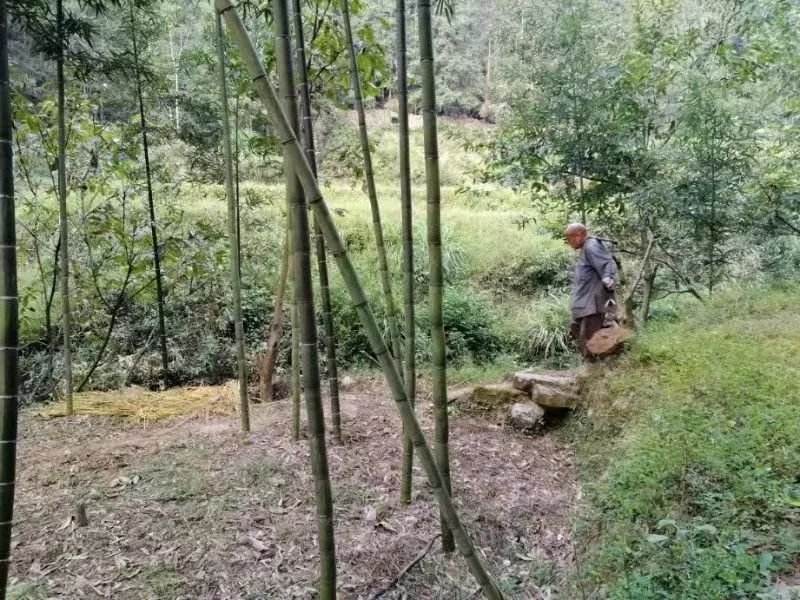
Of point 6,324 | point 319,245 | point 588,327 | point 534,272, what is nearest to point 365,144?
point 319,245

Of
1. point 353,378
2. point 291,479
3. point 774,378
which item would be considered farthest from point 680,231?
point 291,479

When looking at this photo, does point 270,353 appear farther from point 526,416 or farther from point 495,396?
point 526,416

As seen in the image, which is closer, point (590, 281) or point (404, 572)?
point (404, 572)

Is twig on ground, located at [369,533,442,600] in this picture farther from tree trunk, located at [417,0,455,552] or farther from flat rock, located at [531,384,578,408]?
flat rock, located at [531,384,578,408]

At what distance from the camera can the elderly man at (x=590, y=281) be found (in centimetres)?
461

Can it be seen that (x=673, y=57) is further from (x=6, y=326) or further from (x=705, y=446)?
(x=6, y=326)

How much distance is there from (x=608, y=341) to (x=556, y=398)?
0.74 meters

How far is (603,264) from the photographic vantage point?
4.60 meters

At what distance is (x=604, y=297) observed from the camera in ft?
15.6

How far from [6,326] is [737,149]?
20.4ft

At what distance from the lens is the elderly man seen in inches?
182

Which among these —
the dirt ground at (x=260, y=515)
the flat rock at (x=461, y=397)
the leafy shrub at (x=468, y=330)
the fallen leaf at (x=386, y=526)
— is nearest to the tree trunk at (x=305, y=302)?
the dirt ground at (x=260, y=515)

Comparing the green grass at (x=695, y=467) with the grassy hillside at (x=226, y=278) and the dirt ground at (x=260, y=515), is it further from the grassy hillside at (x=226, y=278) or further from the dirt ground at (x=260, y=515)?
the grassy hillside at (x=226, y=278)

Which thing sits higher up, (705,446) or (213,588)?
(705,446)
